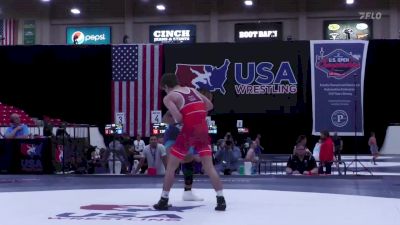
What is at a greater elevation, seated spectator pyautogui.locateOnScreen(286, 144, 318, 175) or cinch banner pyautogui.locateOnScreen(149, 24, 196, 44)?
cinch banner pyautogui.locateOnScreen(149, 24, 196, 44)

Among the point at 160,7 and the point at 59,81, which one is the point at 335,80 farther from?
the point at 160,7

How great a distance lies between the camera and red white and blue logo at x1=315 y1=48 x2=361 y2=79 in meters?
22.2

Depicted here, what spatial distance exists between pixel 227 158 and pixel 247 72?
10.1 m

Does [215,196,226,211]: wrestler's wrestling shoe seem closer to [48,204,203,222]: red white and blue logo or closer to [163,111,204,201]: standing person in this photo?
[48,204,203,222]: red white and blue logo

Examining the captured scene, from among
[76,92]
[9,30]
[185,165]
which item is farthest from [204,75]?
[185,165]

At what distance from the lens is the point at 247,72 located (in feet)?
75.3

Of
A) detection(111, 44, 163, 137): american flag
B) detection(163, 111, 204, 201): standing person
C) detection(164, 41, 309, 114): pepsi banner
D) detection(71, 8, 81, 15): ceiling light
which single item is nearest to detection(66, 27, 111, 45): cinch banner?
detection(71, 8, 81, 15): ceiling light

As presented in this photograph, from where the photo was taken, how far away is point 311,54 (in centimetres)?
2239

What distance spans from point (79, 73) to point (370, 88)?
1096 centimetres

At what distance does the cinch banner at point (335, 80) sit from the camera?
22.1 metres

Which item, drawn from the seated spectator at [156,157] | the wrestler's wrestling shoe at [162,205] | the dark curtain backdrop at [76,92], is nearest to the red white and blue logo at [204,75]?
the dark curtain backdrop at [76,92]

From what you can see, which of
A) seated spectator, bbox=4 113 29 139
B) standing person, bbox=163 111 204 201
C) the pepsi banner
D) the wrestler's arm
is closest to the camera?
the wrestler's arm

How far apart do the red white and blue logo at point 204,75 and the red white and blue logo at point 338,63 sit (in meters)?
3.46

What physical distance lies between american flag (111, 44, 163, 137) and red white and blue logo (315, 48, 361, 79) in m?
6.00
